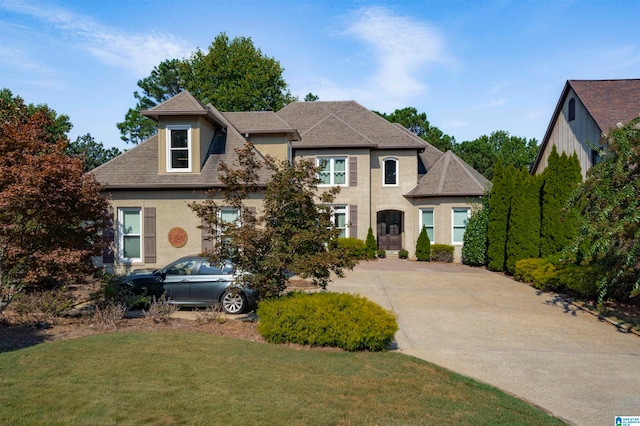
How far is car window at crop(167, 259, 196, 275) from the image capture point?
501 inches

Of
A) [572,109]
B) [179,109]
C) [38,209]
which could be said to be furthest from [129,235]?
[572,109]

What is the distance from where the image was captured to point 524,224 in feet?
66.6

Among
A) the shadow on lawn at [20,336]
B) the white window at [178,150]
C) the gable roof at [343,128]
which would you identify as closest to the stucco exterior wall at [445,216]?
the gable roof at [343,128]

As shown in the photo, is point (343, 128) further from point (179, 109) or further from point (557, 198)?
point (557, 198)

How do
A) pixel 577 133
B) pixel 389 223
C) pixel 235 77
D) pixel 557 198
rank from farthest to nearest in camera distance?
pixel 235 77, pixel 389 223, pixel 577 133, pixel 557 198

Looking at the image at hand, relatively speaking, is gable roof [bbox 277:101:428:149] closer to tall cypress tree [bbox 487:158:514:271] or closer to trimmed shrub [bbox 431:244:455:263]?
trimmed shrub [bbox 431:244:455:263]

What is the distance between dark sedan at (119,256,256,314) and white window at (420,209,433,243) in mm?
16325

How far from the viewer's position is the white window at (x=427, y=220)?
27.0 meters

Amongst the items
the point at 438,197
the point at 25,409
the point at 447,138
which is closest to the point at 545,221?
the point at 438,197

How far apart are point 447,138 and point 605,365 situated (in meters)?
47.0

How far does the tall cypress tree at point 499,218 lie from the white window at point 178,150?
13346 millimetres

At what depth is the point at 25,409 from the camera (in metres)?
5.46

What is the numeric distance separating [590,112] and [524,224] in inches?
256

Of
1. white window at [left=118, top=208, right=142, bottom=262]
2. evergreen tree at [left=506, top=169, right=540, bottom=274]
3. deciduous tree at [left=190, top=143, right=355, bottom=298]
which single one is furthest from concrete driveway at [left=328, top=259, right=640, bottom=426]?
white window at [left=118, top=208, right=142, bottom=262]
